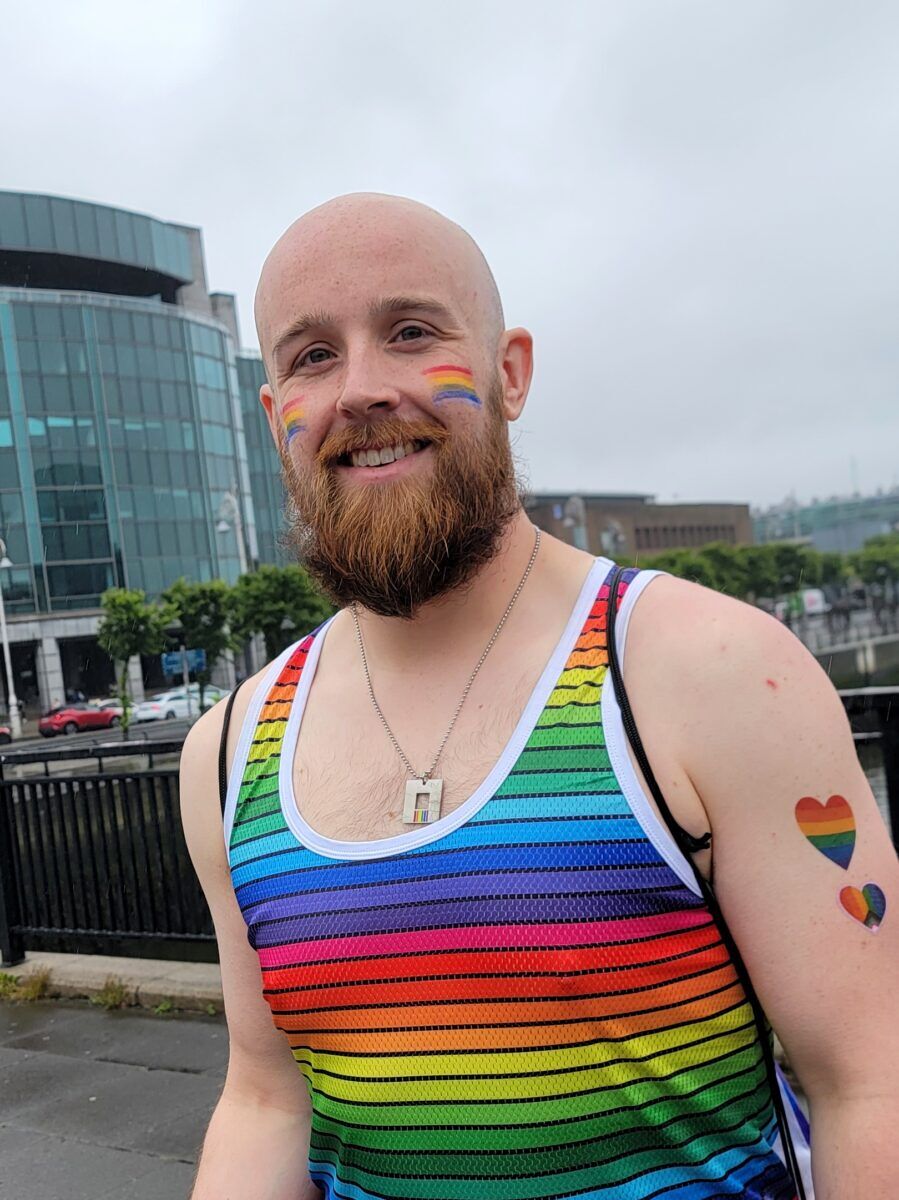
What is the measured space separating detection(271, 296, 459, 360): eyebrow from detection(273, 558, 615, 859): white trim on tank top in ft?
1.21

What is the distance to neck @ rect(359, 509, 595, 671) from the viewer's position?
4.45ft

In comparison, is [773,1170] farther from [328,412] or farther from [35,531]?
[35,531]

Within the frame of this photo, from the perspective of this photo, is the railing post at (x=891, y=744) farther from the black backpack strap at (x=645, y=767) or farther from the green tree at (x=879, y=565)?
the green tree at (x=879, y=565)

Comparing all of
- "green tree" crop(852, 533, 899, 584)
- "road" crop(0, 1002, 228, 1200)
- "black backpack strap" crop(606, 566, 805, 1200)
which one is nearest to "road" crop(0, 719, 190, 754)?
"road" crop(0, 1002, 228, 1200)

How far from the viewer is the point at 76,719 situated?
29344mm

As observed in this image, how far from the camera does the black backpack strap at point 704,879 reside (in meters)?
1.08

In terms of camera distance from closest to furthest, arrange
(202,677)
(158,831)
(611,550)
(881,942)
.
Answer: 1. (881,942)
2. (158,831)
3. (202,677)
4. (611,550)

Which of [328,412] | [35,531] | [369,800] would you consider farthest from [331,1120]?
[35,531]

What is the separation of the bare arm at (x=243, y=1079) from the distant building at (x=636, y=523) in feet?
223

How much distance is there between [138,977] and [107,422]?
43.8 m

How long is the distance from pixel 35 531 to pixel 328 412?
71.3ft

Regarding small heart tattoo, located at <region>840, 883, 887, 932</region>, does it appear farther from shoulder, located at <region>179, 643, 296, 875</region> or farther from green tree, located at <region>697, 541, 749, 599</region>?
green tree, located at <region>697, 541, 749, 599</region>

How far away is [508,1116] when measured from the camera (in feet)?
3.66

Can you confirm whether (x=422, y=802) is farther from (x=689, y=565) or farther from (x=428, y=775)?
(x=689, y=565)
